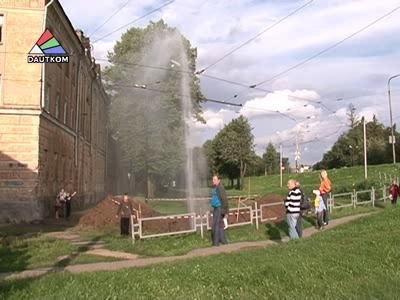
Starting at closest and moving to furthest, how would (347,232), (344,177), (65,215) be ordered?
(347,232)
(65,215)
(344,177)

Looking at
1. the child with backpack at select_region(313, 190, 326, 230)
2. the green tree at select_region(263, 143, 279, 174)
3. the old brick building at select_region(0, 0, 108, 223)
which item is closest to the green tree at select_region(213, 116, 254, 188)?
the green tree at select_region(263, 143, 279, 174)

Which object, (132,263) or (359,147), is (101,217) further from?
(359,147)

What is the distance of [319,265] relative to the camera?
966 cm

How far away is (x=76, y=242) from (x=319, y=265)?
10.9 m

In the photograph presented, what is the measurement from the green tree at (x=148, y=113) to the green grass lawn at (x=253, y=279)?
102 ft

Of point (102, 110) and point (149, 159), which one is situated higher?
point (102, 110)

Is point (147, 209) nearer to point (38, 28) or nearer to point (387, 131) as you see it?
point (38, 28)

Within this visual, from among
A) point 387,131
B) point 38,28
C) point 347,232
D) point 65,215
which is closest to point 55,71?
point 38,28

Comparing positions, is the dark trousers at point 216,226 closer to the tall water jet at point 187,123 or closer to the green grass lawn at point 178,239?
the green grass lawn at point 178,239

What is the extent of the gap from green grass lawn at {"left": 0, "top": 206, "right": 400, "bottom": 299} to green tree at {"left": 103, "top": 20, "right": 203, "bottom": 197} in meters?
31.2

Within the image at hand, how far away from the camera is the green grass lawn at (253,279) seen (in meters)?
7.59

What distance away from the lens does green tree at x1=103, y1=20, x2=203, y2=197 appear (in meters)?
44.0
